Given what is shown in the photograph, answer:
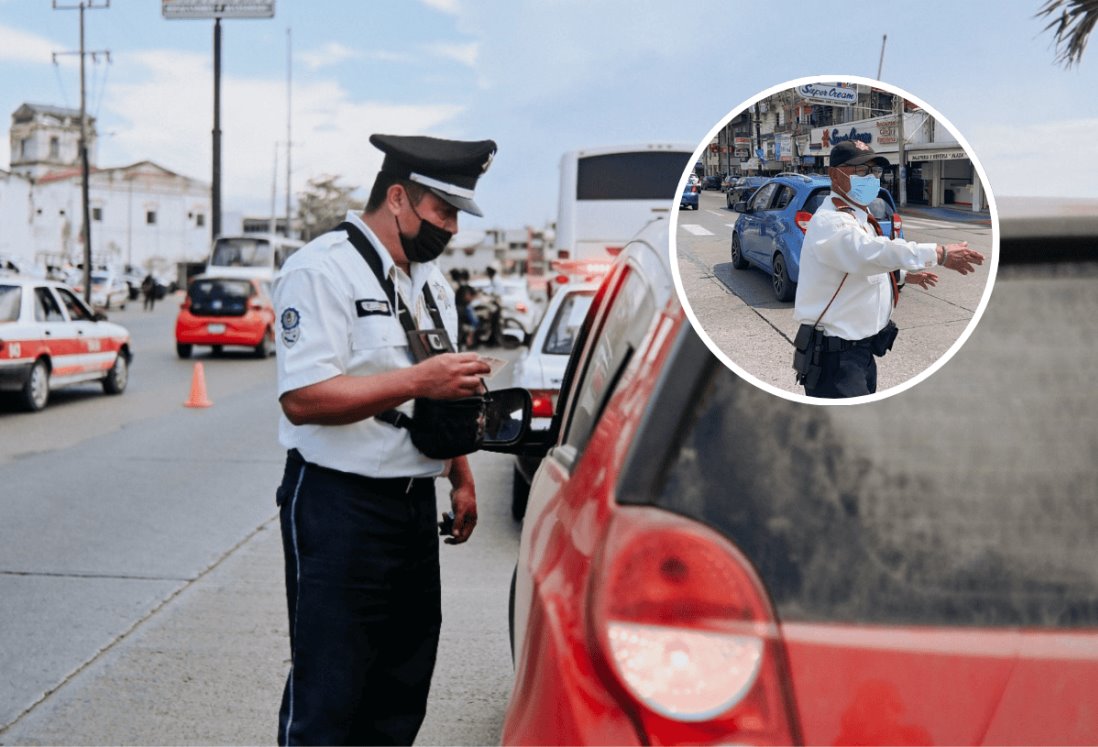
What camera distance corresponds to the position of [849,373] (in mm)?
1560

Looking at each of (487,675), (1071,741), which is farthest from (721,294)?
(487,675)

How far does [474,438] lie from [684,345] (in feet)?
4.24

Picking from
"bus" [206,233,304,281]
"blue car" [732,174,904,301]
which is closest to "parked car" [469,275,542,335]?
"bus" [206,233,304,281]

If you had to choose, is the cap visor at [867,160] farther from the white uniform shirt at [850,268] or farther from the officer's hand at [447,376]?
the officer's hand at [447,376]

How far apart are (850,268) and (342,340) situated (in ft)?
4.91

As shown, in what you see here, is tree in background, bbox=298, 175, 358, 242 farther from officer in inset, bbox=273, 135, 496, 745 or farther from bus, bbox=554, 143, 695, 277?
officer in inset, bbox=273, 135, 496, 745

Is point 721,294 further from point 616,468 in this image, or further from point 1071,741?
point 1071,741

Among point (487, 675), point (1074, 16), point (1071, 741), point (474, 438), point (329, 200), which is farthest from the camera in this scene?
point (329, 200)

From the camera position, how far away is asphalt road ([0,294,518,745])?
4.21 metres

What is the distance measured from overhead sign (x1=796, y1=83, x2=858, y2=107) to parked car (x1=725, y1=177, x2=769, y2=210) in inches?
5.3

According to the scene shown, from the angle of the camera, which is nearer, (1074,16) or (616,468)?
(616,468)

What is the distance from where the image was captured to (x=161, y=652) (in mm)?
4879

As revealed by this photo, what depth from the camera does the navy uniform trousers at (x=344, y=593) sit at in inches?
108

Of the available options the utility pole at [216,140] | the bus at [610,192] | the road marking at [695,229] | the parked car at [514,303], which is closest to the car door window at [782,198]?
the road marking at [695,229]
